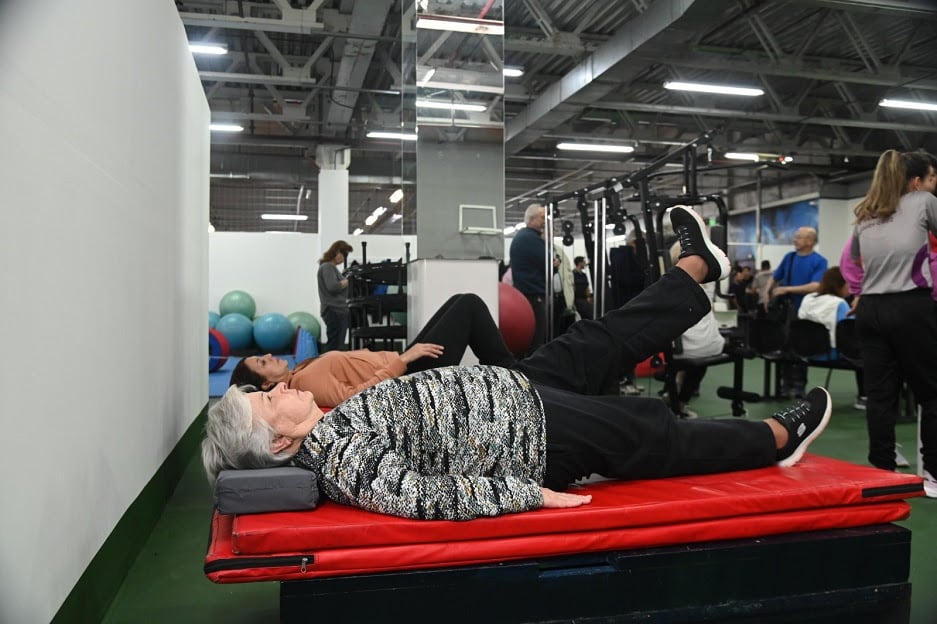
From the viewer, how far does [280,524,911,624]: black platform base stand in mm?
1570

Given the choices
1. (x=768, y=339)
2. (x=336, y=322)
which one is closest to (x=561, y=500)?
(x=768, y=339)

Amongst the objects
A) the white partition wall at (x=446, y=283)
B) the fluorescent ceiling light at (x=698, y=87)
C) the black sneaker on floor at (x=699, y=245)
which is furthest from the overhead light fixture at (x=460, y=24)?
the fluorescent ceiling light at (x=698, y=87)

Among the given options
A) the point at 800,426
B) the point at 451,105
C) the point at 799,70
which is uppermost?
the point at 799,70

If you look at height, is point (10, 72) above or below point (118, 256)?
above

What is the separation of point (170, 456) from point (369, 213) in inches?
763

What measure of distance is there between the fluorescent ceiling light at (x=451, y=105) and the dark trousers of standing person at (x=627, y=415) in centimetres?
235

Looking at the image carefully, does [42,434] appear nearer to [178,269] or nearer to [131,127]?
[131,127]

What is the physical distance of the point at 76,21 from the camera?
1649 mm

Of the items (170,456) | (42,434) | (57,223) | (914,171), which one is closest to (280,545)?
(42,434)

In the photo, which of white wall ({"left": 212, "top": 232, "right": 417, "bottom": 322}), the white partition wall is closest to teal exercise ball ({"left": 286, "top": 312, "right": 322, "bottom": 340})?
white wall ({"left": 212, "top": 232, "right": 417, "bottom": 322})

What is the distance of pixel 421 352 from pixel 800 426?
5.07 feet

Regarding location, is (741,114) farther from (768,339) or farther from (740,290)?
(768,339)

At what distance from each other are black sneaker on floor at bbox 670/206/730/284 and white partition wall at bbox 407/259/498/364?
1790 millimetres

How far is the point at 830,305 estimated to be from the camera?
5.09 meters
